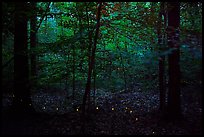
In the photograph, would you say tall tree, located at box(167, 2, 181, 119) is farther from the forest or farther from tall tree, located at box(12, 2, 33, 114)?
tall tree, located at box(12, 2, 33, 114)

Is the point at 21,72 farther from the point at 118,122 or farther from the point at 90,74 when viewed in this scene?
the point at 118,122

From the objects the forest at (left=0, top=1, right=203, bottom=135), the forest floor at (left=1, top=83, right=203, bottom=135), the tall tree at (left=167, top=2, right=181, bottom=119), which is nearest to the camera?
the forest floor at (left=1, top=83, right=203, bottom=135)

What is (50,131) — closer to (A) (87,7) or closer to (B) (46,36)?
(A) (87,7)

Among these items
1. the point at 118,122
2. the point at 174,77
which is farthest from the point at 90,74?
the point at 174,77

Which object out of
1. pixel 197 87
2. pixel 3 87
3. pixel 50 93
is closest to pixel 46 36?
pixel 50 93

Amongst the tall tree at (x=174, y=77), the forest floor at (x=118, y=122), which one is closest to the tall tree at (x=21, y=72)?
the forest floor at (x=118, y=122)

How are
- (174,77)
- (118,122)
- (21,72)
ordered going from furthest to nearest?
1. (118,122)
2. (21,72)
3. (174,77)

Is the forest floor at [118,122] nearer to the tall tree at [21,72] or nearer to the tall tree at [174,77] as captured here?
the tall tree at [174,77]

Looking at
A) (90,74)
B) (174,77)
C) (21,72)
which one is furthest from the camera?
(21,72)

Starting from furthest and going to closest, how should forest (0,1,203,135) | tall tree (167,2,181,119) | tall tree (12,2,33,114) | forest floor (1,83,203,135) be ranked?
tall tree (12,2,33,114), tall tree (167,2,181,119), forest (0,1,203,135), forest floor (1,83,203,135)

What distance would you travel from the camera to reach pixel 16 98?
11.6m

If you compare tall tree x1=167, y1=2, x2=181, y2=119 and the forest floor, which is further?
tall tree x1=167, y1=2, x2=181, y2=119

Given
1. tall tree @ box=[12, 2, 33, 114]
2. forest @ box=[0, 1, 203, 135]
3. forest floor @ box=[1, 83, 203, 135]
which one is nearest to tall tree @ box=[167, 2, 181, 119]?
forest @ box=[0, 1, 203, 135]

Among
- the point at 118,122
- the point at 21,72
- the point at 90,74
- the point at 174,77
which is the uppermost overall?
the point at 21,72
